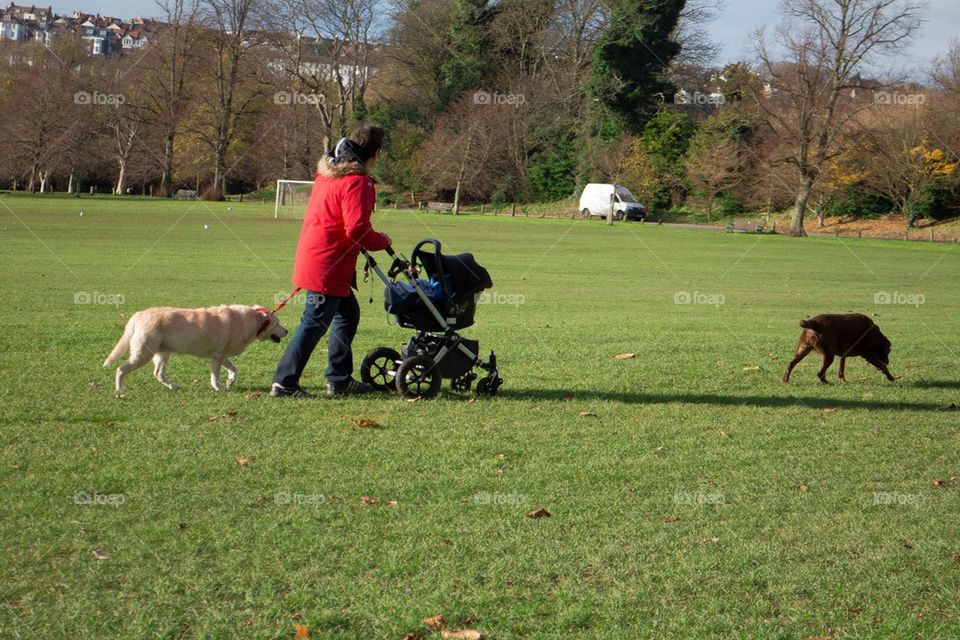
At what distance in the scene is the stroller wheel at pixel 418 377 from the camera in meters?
9.16

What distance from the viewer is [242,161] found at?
77812 millimetres

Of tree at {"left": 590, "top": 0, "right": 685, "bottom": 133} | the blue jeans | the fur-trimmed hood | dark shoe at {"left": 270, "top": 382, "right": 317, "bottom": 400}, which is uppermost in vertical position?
tree at {"left": 590, "top": 0, "right": 685, "bottom": 133}

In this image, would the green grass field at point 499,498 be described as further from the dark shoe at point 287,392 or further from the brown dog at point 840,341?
the brown dog at point 840,341

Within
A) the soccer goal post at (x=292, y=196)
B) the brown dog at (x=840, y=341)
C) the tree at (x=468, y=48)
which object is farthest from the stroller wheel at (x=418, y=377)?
the tree at (x=468, y=48)

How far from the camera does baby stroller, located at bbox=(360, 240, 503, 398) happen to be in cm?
908

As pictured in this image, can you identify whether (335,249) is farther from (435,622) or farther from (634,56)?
(634,56)

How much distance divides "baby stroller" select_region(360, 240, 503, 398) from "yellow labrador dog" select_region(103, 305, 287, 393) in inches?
47.1

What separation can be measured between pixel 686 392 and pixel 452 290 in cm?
271

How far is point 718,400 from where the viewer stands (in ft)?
32.6

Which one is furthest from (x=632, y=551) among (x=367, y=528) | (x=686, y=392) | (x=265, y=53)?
(x=265, y=53)

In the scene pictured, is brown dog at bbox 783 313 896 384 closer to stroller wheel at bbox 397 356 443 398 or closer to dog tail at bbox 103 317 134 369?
stroller wheel at bbox 397 356 443 398

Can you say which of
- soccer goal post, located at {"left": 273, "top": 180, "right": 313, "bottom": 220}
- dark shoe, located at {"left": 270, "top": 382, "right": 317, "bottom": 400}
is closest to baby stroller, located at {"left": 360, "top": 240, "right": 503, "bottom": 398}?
dark shoe, located at {"left": 270, "top": 382, "right": 317, "bottom": 400}

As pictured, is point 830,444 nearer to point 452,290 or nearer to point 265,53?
point 452,290

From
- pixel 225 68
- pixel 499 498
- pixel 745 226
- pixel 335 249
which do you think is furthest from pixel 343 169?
pixel 225 68
